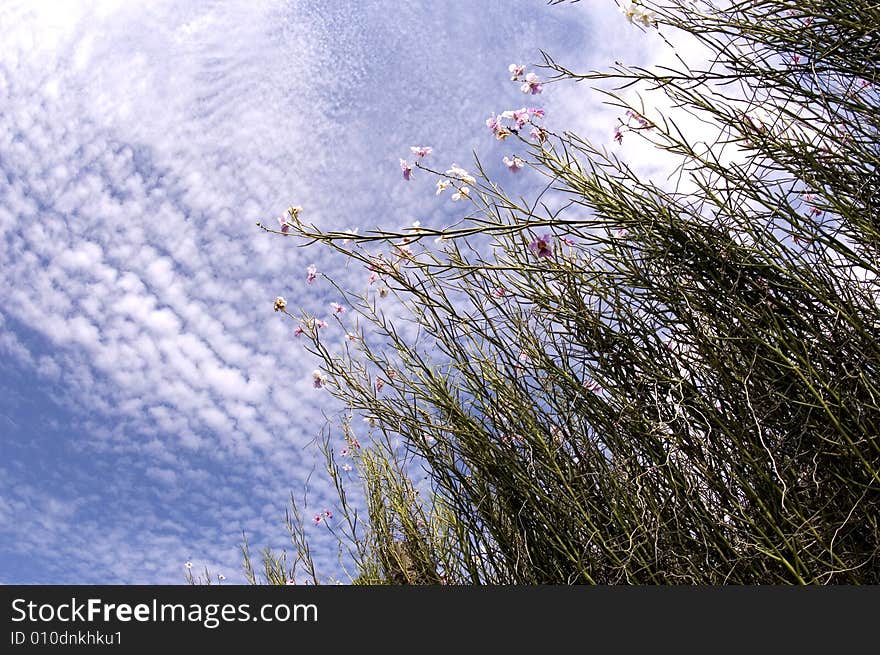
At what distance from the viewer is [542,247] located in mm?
1835

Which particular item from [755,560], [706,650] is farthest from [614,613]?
[755,560]

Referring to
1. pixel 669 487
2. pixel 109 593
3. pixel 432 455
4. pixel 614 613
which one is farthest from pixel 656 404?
pixel 109 593

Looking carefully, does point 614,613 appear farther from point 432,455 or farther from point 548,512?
point 432,455

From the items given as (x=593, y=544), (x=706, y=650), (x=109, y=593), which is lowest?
(x=706, y=650)

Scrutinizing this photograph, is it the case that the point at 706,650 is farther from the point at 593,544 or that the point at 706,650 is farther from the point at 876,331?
the point at 876,331

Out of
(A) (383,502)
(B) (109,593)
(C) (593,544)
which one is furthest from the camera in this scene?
(A) (383,502)

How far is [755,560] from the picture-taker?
5.35ft

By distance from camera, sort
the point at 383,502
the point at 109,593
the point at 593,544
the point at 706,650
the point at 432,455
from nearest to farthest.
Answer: the point at 706,650, the point at 109,593, the point at 593,544, the point at 432,455, the point at 383,502

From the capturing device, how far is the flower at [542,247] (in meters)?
1.82

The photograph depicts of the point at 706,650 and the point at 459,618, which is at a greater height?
the point at 459,618

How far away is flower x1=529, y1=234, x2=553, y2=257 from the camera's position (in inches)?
71.8

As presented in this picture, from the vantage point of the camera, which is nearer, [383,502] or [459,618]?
[459,618]

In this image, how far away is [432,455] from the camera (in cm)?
204

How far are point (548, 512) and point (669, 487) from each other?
34 centimetres
